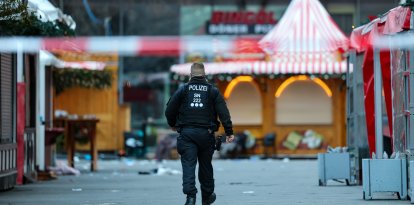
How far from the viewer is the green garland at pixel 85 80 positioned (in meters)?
38.7

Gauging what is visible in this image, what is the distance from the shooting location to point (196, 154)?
48.0 feet

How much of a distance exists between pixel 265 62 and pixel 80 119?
12.4 m

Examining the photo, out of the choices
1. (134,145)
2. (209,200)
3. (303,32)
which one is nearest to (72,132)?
(303,32)

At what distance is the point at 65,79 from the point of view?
38.9m

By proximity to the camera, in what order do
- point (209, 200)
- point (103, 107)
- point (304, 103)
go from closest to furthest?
point (209, 200)
point (304, 103)
point (103, 107)

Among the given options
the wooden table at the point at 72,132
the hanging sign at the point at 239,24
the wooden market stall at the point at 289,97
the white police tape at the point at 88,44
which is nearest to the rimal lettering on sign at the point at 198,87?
the white police tape at the point at 88,44

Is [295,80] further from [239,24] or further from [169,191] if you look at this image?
[169,191]

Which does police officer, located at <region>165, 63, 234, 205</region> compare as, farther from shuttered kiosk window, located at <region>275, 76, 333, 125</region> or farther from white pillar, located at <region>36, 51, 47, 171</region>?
shuttered kiosk window, located at <region>275, 76, 333, 125</region>

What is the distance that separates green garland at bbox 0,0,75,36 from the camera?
1485cm

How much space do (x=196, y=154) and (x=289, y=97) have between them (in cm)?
2682

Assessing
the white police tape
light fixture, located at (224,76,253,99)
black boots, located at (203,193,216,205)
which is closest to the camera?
black boots, located at (203,193,216,205)

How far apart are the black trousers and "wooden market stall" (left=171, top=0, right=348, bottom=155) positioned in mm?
24522

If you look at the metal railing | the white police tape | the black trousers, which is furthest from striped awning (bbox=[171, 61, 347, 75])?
the black trousers

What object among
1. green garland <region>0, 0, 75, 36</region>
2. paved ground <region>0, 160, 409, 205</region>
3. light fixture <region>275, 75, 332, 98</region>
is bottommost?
paved ground <region>0, 160, 409, 205</region>
